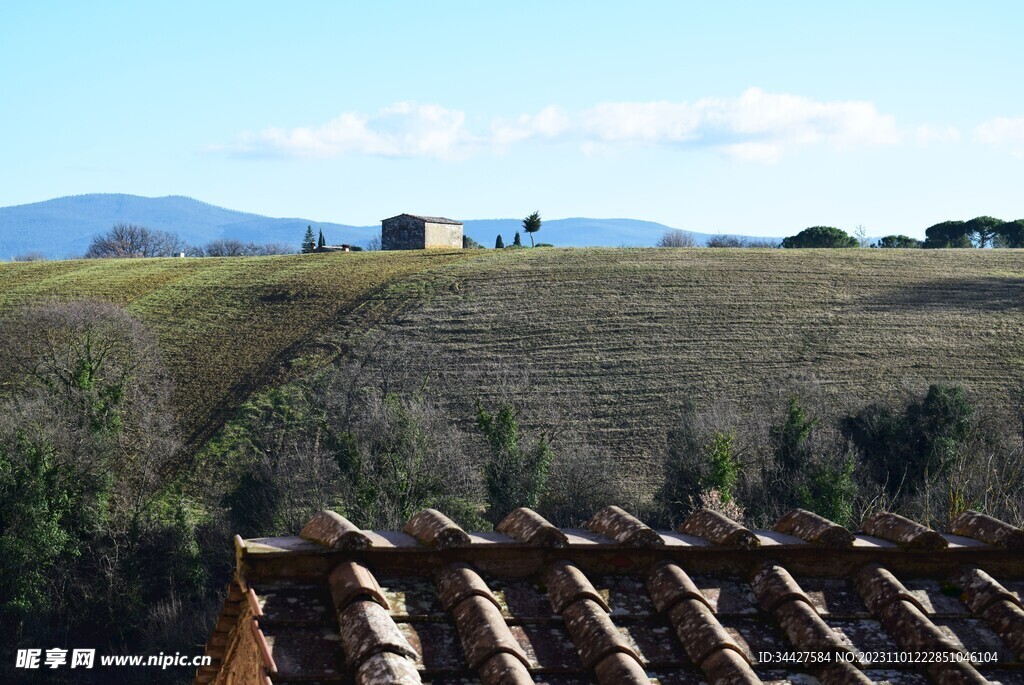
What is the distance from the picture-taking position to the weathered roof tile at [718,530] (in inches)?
190

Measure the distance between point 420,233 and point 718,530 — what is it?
79.3 metres

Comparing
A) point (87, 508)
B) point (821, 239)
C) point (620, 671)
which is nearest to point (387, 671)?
point (620, 671)

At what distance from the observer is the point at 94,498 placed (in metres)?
38.8

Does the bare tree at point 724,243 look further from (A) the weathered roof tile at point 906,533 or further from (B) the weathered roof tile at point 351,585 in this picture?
(B) the weathered roof tile at point 351,585

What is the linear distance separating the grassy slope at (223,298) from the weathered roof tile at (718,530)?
42264 mm

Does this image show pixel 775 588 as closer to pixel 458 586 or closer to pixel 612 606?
pixel 612 606

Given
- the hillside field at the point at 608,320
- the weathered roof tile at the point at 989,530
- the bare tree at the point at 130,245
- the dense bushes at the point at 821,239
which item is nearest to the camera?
the weathered roof tile at the point at 989,530

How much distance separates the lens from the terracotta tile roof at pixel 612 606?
3.87 meters

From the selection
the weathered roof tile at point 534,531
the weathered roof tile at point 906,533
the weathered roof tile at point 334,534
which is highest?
the weathered roof tile at point 334,534

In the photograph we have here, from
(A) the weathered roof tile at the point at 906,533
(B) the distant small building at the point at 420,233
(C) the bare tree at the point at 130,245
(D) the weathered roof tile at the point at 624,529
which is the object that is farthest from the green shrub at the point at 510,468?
(C) the bare tree at the point at 130,245

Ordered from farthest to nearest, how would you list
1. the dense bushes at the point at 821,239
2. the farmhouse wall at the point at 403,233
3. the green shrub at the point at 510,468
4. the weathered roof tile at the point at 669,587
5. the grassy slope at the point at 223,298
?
1. the dense bushes at the point at 821,239
2. the farmhouse wall at the point at 403,233
3. the grassy slope at the point at 223,298
4. the green shrub at the point at 510,468
5. the weathered roof tile at the point at 669,587

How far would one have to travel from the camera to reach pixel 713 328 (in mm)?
56188

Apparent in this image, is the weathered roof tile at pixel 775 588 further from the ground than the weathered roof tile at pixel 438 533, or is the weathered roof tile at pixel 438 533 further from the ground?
the weathered roof tile at pixel 438 533

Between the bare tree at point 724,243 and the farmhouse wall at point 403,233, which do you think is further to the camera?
the bare tree at point 724,243
